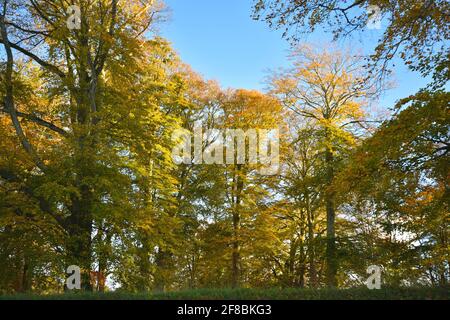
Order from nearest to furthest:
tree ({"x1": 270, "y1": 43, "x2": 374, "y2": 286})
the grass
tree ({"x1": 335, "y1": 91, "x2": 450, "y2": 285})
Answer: the grass → tree ({"x1": 335, "y1": 91, "x2": 450, "y2": 285}) → tree ({"x1": 270, "y1": 43, "x2": 374, "y2": 286})

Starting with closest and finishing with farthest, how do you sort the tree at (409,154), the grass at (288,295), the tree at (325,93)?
the grass at (288,295), the tree at (409,154), the tree at (325,93)

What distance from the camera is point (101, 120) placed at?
14.7 meters

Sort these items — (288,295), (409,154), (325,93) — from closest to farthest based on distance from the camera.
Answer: (288,295) → (409,154) → (325,93)

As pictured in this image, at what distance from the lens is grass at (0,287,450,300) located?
7.97 m

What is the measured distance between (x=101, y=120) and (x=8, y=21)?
20.6ft

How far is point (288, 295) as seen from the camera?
830 cm

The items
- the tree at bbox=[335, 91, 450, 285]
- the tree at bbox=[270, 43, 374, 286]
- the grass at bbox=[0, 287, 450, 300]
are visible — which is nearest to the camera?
the grass at bbox=[0, 287, 450, 300]

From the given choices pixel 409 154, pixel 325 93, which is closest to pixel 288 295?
pixel 409 154

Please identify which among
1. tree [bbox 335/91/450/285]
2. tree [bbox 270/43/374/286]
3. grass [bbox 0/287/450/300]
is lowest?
grass [bbox 0/287/450/300]

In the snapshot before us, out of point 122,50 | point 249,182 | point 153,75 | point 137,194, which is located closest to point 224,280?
point 249,182

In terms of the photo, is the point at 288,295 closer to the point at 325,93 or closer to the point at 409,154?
the point at 409,154

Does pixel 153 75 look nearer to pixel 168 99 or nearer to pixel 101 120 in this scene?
pixel 168 99

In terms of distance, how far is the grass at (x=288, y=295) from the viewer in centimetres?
797

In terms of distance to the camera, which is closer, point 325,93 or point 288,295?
point 288,295
